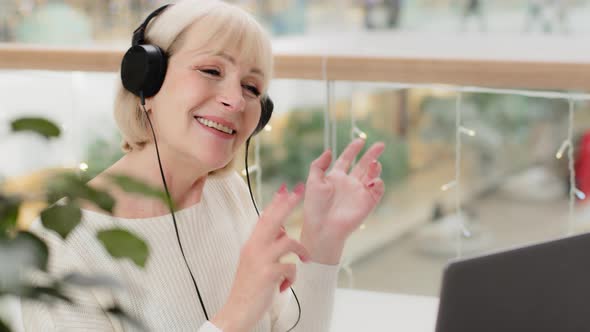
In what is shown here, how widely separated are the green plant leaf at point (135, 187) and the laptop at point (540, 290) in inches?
15.7

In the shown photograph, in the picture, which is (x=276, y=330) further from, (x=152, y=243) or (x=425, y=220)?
(x=425, y=220)

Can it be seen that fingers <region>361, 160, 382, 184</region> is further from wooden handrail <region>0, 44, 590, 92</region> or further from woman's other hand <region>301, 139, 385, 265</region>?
wooden handrail <region>0, 44, 590, 92</region>

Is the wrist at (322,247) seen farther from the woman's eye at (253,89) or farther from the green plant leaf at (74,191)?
the green plant leaf at (74,191)

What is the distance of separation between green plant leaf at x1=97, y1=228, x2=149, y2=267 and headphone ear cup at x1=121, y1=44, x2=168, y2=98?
0.58 m

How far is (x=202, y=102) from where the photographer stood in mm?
942

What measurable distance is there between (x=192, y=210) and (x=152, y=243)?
0.09 m

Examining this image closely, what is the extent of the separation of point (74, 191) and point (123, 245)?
0.09 feet

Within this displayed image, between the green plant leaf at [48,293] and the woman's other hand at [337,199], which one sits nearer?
the green plant leaf at [48,293]

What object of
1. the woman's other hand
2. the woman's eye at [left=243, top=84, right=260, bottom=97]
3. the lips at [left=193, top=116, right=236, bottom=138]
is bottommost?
the woman's other hand

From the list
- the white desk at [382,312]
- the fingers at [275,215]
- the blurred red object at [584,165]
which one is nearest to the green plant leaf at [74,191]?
the fingers at [275,215]

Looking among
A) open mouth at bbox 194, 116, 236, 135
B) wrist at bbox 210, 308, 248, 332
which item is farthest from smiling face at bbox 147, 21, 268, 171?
wrist at bbox 210, 308, 248, 332

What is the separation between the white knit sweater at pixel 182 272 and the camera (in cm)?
84

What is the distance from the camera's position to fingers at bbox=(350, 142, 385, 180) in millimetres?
955

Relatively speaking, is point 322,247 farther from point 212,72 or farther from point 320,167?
point 212,72
